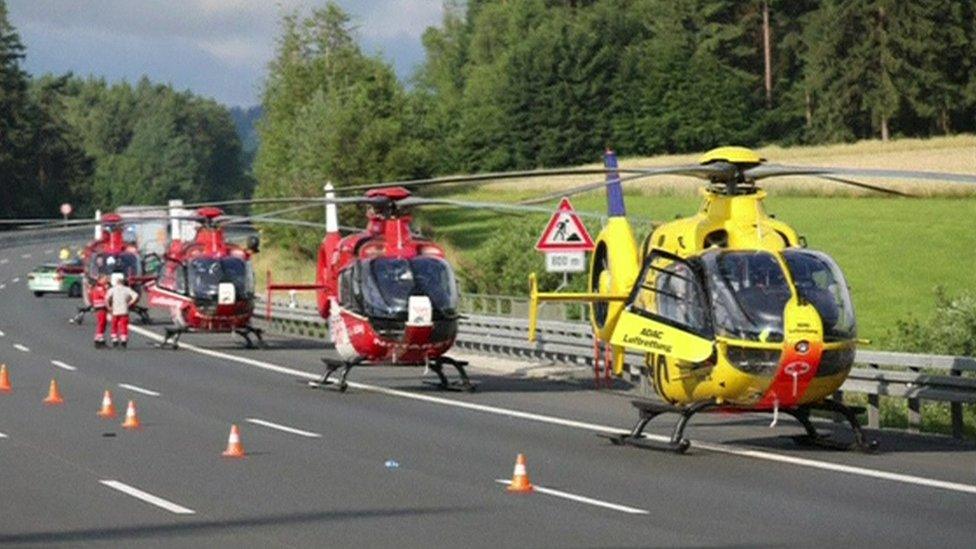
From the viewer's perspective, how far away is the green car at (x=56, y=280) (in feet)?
251

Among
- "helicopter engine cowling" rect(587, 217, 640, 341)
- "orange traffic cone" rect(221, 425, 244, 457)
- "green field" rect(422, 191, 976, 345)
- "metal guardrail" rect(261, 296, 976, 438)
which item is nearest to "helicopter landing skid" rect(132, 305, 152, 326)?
"metal guardrail" rect(261, 296, 976, 438)

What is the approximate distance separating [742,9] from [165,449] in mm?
106196

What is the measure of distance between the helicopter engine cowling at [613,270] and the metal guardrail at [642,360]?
311cm

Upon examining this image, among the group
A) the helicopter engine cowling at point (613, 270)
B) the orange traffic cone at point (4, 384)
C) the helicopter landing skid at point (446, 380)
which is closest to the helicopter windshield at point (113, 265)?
the orange traffic cone at point (4, 384)

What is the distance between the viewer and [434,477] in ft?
59.6

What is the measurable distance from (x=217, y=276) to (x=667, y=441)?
77.3ft

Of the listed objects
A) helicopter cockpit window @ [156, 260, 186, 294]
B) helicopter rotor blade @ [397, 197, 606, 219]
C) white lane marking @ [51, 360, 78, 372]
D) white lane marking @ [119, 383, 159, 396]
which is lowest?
white lane marking @ [119, 383, 159, 396]

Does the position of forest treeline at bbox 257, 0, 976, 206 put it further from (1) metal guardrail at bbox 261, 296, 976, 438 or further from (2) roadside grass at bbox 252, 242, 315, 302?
(1) metal guardrail at bbox 261, 296, 976, 438

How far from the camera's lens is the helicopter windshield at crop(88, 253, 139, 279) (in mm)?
58594

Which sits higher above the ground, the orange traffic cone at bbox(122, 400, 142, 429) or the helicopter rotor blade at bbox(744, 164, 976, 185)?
the helicopter rotor blade at bbox(744, 164, 976, 185)

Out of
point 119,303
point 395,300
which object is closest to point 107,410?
point 395,300

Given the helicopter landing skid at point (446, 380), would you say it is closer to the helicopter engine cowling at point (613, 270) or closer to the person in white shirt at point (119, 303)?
the helicopter engine cowling at point (613, 270)

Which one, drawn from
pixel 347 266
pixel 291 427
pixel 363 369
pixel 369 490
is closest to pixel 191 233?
pixel 363 369

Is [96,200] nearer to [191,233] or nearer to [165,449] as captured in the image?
[191,233]
